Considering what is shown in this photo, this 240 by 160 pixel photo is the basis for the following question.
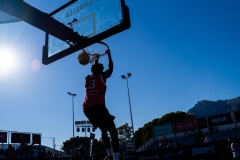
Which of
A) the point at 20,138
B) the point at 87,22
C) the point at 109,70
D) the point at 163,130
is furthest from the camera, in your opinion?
the point at 163,130

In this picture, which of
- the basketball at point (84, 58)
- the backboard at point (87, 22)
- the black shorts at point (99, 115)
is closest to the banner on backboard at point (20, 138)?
the backboard at point (87, 22)

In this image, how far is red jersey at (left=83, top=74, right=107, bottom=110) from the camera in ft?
14.6

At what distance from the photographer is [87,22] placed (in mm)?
6203

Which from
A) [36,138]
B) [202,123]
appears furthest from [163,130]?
[36,138]

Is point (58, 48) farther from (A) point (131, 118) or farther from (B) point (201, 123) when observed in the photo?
(A) point (131, 118)

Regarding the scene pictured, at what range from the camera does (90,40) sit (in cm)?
601

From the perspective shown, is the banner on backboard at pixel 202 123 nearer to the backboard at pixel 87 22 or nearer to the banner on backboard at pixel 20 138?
the banner on backboard at pixel 20 138

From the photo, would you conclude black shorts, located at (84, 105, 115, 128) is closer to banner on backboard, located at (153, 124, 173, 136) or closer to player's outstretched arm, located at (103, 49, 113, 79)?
player's outstretched arm, located at (103, 49, 113, 79)

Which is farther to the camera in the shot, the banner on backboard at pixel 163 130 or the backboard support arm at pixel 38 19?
the banner on backboard at pixel 163 130

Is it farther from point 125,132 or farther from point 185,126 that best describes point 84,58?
point 125,132


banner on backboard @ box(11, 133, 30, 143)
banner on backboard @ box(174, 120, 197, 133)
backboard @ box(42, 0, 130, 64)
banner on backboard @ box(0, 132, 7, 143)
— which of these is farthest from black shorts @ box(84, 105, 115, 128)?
banner on backboard @ box(174, 120, 197, 133)

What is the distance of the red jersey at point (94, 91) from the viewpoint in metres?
4.44

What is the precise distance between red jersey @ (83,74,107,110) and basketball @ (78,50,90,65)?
69.6 inches

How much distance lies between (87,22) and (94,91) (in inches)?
94.5
